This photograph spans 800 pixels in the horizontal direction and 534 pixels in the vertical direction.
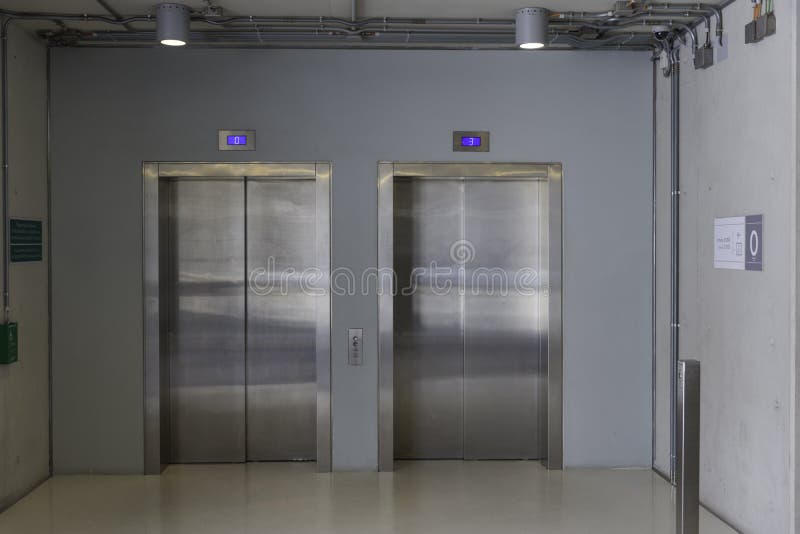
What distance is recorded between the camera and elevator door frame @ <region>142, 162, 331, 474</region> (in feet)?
20.3

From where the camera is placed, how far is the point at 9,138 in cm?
553

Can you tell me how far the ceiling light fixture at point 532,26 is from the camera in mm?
5355

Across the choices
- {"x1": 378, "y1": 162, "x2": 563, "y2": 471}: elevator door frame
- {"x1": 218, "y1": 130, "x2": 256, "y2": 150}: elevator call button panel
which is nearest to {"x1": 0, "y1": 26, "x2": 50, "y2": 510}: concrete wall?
{"x1": 218, "y1": 130, "x2": 256, "y2": 150}: elevator call button panel

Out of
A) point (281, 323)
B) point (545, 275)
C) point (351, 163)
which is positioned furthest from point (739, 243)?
point (281, 323)

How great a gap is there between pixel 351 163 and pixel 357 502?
8.41 ft

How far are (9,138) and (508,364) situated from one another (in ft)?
13.5

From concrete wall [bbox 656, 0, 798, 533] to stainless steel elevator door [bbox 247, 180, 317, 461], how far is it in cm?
294

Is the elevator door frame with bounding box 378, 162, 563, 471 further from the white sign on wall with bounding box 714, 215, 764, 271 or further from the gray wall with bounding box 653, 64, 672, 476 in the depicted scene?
the white sign on wall with bounding box 714, 215, 764, 271

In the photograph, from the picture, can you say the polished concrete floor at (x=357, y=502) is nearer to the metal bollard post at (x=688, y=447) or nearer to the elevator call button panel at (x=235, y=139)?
the metal bollard post at (x=688, y=447)

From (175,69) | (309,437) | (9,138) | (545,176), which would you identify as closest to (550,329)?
(545,176)

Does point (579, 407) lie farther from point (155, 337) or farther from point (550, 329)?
point (155, 337)

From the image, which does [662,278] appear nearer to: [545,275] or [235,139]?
[545,275]

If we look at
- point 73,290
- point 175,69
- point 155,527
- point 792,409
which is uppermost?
point 175,69

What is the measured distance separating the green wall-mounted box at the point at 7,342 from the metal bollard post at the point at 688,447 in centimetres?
432
